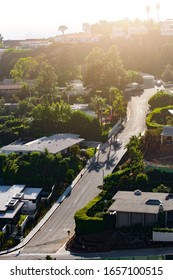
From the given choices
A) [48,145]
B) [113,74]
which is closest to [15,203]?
[48,145]

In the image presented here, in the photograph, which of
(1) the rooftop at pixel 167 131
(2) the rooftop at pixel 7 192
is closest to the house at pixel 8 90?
(1) the rooftop at pixel 167 131

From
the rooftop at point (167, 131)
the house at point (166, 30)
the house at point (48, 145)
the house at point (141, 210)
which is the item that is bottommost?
the house at point (141, 210)

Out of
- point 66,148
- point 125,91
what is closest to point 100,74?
point 125,91

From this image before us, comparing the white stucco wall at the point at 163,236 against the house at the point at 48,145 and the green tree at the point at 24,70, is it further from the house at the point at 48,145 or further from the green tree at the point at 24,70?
the green tree at the point at 24,70

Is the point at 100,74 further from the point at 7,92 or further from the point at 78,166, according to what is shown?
the point at 78,166

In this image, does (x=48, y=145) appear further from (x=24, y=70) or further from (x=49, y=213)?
(x=24, y=70)

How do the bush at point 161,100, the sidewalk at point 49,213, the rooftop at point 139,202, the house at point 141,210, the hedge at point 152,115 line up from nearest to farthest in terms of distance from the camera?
the house at point 141,210, the rooftop at point 139,202, the sidewalk at point 49,213, the hedge at point 152,115, the bush at point 161,100
